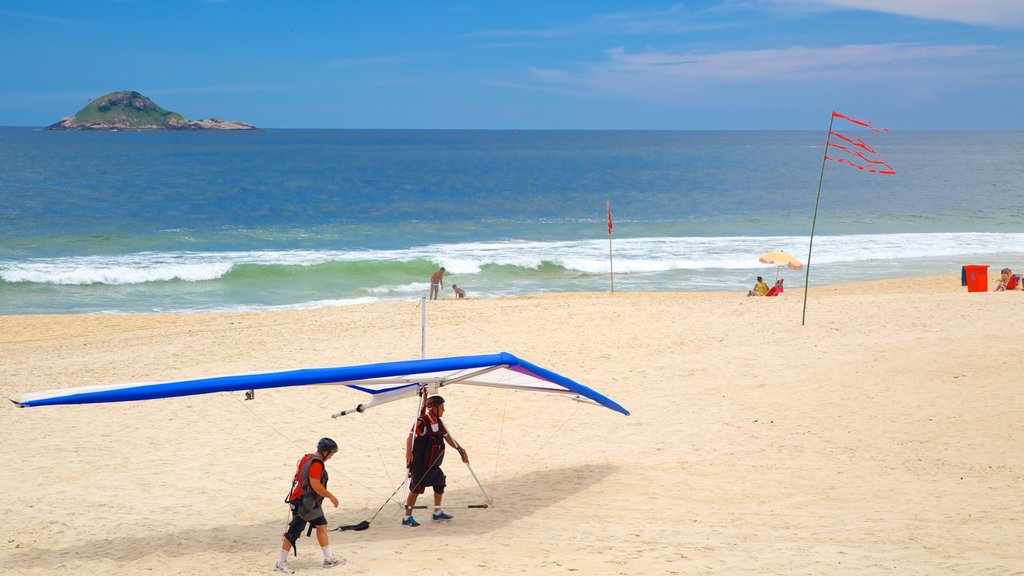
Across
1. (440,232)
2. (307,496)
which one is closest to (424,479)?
(307,496)

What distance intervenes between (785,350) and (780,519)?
23.7ft

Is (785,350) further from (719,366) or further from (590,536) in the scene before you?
(590,536)

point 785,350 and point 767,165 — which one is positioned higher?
point 767,165

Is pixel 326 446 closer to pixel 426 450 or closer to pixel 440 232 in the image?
pixel 426 450

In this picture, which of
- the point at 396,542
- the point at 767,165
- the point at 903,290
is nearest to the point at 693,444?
the point at 396,542

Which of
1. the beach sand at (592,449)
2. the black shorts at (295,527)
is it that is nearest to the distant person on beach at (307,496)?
the black shorts at (295,527)

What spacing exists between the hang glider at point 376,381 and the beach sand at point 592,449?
123 cm

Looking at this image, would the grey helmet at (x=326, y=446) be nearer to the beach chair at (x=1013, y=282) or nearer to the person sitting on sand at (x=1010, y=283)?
the person sitting on sand at (x=1010, y=283)

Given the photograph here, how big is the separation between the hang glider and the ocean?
1749 centimetres

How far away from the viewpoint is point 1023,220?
4653 cm

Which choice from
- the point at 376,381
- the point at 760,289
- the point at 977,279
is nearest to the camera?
the point at 376,381

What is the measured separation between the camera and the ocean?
28750 millimetres

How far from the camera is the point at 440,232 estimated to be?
43031 millimetres

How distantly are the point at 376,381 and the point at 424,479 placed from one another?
1.16m
